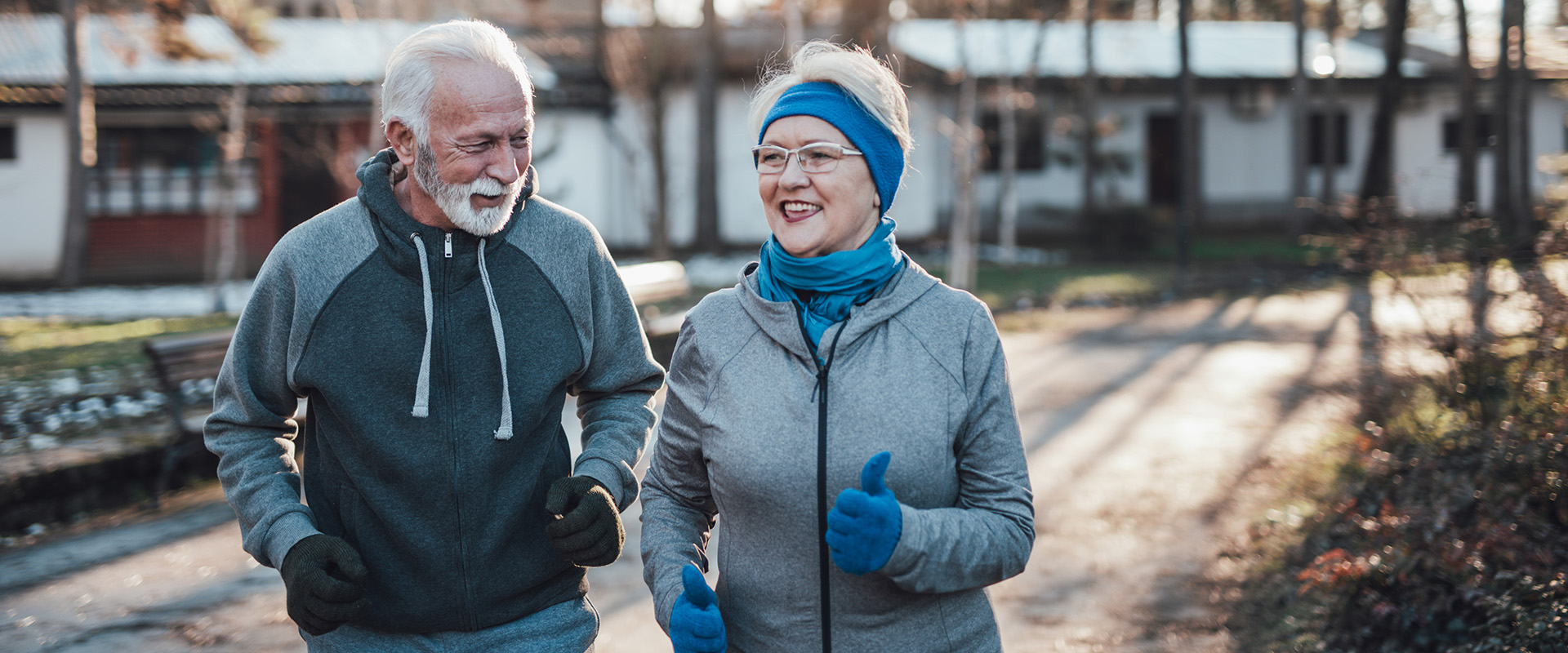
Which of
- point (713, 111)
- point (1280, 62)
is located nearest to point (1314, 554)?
point (713, 111)

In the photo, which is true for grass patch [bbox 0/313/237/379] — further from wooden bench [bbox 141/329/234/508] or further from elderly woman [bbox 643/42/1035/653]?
elderly woman [bbox 643/42/1035/653]

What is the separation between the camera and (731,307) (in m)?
2.21

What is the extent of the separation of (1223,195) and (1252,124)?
184 centimetres

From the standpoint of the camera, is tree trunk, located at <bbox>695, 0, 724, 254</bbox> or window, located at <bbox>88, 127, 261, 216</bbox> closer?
window, located at <bbox>88, 127, 261, 216</bbox>

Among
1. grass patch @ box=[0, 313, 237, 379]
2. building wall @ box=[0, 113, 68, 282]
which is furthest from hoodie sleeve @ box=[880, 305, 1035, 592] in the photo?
building wall @ box=[0, 113, 68, 282]

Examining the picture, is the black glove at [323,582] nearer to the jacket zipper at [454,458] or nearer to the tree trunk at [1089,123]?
the jacket zipper at [454,458]

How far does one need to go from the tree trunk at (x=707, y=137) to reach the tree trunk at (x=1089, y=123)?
7.02 m

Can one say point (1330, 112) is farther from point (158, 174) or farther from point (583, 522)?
point (583, 522)

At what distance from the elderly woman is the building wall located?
21264mm

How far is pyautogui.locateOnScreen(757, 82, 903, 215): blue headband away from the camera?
2100mm

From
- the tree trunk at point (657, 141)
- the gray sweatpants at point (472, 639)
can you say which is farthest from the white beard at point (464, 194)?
the tree trunk at point (657, 141)

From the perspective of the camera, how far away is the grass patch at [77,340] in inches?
376

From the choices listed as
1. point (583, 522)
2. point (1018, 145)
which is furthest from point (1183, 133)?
point (583, 522)

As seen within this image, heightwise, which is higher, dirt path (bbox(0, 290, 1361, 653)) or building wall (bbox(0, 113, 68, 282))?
building wall (bbox(0, 113, 68, 282))
